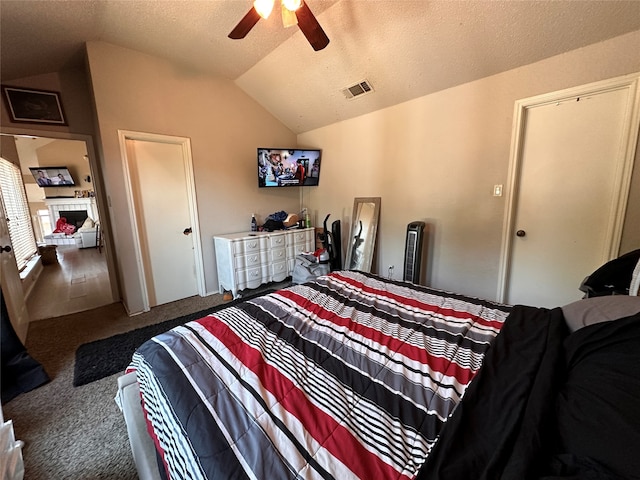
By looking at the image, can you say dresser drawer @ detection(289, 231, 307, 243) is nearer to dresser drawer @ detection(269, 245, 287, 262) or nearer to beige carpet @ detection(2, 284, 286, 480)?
dresser drawer @ detection(269, 245, 287, 262)

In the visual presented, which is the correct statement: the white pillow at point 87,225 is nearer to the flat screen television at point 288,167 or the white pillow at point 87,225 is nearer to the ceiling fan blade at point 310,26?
the flat screen television at point 288,167

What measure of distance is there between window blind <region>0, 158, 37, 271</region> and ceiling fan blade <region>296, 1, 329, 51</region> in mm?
4669

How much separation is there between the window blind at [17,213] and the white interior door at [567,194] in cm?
615

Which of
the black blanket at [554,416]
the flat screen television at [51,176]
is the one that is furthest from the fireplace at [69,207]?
the black blanket at [554,416]

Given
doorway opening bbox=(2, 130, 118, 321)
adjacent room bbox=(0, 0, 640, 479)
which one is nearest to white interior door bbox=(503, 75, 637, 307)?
Answer: adjacent room bbox=(0, 0, 640, 479)

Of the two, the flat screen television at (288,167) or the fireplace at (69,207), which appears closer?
the flat screen television at (288,167)

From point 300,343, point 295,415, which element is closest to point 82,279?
point 300,343

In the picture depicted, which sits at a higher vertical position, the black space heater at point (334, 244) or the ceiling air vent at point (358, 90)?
the ceiling air vent at point (358, 90)

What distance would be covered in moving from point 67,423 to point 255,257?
215cm

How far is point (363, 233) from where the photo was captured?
346 centimetres

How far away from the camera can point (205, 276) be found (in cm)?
345

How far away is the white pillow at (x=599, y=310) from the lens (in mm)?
1017

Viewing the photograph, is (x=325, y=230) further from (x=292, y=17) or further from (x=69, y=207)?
(x=69, y=207)

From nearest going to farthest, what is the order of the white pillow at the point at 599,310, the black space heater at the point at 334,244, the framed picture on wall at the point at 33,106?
the white pillow at the point at 599,310, the framed picture on wall at the point at 33,106, the black space heater at the point at 334,244
